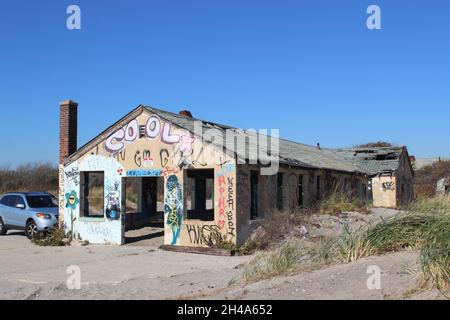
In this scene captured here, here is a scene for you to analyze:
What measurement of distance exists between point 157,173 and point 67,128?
4331mm

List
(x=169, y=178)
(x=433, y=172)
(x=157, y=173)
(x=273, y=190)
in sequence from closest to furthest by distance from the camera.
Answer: (x=169, y=178)
(x=157, y=173)
(x=273, y=190)
(x=433, y=172)

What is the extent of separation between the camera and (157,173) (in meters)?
15.9

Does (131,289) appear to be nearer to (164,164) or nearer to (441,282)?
(441,282)

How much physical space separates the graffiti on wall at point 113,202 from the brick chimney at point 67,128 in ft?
8.04

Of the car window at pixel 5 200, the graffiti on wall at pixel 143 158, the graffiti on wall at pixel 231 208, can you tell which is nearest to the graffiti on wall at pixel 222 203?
the graffiti on wall at pixel 231 208

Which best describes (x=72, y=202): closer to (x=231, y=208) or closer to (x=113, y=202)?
(x=113, y=202)

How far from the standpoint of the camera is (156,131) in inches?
635

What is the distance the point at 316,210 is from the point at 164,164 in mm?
6609

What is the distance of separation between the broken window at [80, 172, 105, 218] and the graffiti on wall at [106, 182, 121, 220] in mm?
1232

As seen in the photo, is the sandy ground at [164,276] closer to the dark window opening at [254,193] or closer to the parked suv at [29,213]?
the parked suv at [29,213]

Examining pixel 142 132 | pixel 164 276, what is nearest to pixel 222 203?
pixel 142 132

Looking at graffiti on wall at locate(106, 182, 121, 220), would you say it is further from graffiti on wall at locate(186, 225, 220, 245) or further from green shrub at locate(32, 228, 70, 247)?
graffiti on wall at locate(186, 225, 220, 245)

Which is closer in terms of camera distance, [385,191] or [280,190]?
[280,190]
